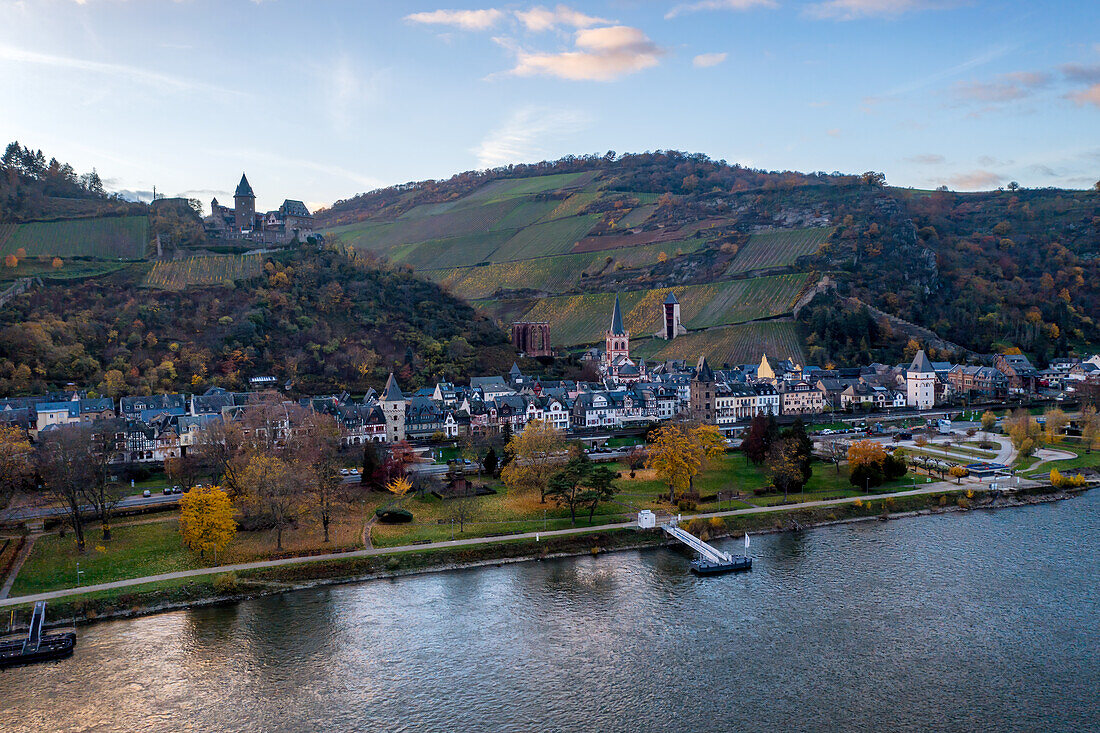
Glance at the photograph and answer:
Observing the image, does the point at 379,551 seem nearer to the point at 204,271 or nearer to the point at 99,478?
the point at 99,478

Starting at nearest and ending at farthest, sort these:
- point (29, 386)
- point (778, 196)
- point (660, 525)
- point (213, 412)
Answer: point (660, 525) → point (213, 412) → point (29, 386) → point (778, 196)

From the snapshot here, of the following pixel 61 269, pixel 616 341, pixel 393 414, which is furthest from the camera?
pixel 616 341

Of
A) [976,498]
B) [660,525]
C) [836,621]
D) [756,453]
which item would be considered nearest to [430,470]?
[660,525]

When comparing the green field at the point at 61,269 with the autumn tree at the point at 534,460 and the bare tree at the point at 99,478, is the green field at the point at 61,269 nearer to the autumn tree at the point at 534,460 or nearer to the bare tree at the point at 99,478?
the bare tree at the point at 99,478

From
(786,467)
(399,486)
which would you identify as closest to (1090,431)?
(786,467)

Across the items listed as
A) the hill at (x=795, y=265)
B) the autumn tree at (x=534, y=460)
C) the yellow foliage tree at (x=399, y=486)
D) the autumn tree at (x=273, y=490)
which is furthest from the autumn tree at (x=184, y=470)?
the hill at (x=795, y=265)

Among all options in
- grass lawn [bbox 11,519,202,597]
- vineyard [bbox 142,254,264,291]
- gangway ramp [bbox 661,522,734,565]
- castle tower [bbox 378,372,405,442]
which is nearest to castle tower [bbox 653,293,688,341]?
vineyard [bbox 142,254,264,291]

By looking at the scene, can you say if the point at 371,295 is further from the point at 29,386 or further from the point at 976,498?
the point at 976,498
